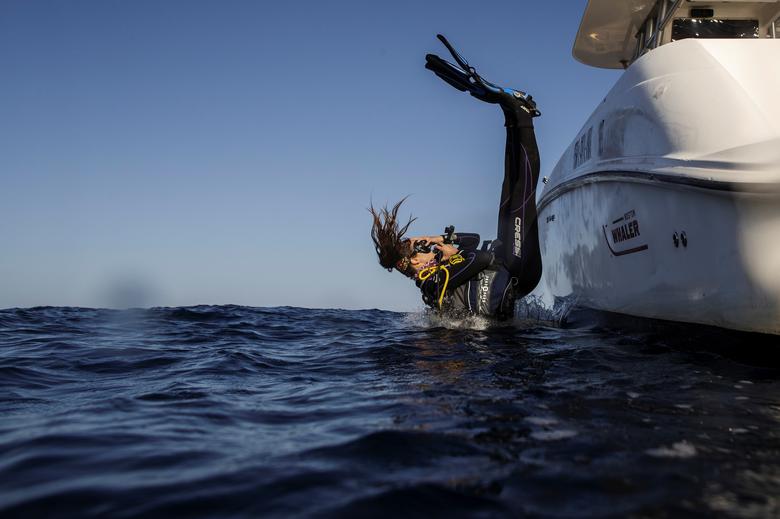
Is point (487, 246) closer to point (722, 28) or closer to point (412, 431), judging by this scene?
point (722, 28)

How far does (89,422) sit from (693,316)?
3.27 meters

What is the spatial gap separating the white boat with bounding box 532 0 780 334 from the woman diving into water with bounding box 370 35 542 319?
0.73 meters

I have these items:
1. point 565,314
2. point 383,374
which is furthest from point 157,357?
point 565,314

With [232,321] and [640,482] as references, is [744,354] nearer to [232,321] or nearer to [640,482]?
[640,482]

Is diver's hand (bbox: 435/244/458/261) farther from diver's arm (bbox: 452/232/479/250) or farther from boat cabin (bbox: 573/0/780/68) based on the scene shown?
boat cabin (bbox: 573/0/780/68)

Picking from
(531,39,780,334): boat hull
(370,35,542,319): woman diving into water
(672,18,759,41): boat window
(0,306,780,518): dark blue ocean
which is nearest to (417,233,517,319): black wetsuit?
(370,35,542,319): woman diving into water

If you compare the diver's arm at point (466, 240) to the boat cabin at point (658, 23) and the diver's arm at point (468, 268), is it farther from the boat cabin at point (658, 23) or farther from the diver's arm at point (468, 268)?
the boat cabin at point (658, 23)

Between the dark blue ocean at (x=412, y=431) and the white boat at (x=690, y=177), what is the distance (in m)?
0.29

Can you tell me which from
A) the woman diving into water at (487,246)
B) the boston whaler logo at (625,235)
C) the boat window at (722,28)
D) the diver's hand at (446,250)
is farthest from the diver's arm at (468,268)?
the boat window at (722,28)

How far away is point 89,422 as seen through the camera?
2668 millimetres

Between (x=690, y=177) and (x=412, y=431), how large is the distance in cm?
214

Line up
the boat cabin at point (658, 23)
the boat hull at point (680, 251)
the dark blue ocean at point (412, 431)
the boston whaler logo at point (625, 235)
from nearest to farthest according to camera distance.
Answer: the dark blue ocean at point (412, 431) → the boat hull at point (680, 251) → the boston whaler logo at point (625, 235) → the boat cabin at point (658, 23)

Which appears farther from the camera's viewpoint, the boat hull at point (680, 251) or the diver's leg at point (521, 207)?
the diver's leg at point (521, 207)

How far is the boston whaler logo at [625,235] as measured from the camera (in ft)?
13.0
